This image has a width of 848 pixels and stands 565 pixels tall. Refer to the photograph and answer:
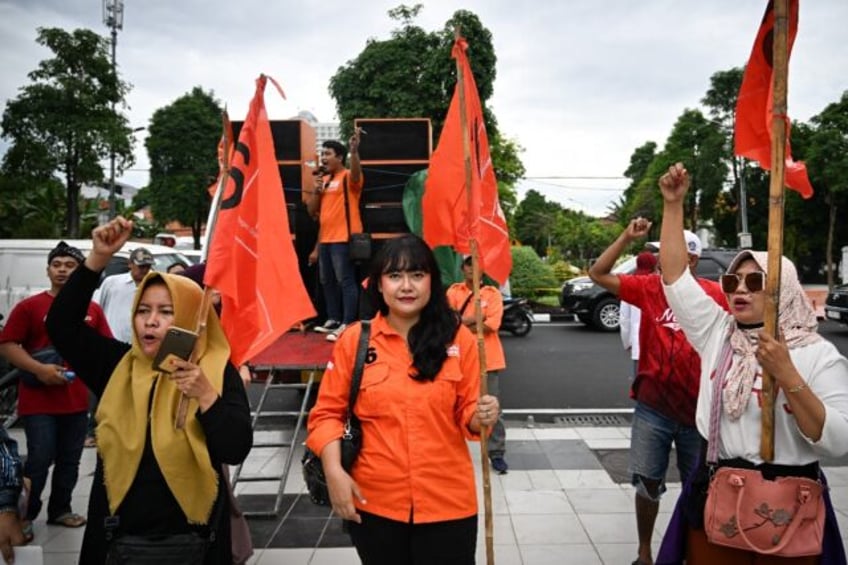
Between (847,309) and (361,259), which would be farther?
(847,309)

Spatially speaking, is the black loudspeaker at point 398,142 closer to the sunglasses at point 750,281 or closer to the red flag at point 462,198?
the red flag at point 462,198

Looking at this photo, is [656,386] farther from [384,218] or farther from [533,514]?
[384,218]

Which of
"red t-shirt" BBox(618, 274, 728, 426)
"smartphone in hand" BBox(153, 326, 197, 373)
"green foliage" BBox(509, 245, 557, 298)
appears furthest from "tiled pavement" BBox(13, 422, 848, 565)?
"green foliage" BBox(509, 245, 557, 298)

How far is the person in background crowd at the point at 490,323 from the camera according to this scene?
5.16 metres

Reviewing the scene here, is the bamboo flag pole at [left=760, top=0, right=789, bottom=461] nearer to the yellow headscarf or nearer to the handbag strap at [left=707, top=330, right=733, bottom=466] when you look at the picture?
the handbag strap at [left=707, top=330, right=733, bottom=466]

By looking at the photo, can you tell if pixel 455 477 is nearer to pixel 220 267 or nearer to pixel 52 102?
pixel 220 267

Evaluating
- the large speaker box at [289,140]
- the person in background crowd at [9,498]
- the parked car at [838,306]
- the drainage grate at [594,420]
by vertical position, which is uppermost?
the large speaker box at [289,140]

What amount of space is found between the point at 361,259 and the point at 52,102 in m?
23.4

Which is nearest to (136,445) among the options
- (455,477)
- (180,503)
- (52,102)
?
(180,503)

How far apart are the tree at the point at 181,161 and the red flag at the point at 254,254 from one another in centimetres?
3444

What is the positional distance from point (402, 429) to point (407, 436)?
0.03 metres

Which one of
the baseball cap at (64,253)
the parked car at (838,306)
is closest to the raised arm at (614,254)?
the baseball cap at (64,253)

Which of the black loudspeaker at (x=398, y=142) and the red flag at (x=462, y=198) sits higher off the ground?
the black loudspeaker at (x=398, y=142)

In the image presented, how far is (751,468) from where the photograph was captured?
2164 mm
